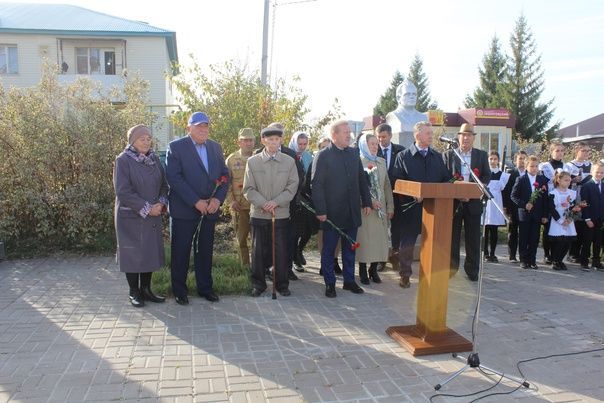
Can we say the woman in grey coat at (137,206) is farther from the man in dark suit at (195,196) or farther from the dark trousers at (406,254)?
the dark trousers at (406,254)

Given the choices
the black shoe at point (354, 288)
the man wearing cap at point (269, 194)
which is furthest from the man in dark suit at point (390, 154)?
the man wearing cap at point (269, 194)

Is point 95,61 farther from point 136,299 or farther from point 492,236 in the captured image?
point 492,236

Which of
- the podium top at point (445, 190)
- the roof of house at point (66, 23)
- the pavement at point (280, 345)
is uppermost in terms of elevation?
the roof of house at point (66, 23)

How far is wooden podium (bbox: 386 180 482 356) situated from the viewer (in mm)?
3930

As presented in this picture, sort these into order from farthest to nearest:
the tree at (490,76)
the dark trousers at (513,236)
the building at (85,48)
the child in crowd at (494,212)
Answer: the tree at (490,76) → the building at (85,48) → the dark trousers at (513,236) → the child in crowd at (494,212)

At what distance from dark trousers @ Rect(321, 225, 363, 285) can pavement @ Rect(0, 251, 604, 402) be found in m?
0.28

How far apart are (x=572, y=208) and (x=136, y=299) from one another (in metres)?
6.14

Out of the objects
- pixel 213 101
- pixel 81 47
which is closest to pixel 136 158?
pixel 213 101

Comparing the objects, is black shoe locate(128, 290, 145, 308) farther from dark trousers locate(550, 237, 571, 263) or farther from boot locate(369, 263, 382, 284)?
dark trousers locate(550, 237, 571, 263)

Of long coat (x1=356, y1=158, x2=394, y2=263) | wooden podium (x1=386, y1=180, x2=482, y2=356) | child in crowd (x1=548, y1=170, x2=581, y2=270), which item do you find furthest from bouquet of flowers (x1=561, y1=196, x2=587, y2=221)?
wooden podium (x1=386, y1=180, x2=482, y2=356)

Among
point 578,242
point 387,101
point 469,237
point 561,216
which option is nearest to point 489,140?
point 387,101

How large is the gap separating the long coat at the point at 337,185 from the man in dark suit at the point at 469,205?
5.21 ft

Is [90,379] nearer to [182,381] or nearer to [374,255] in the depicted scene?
[182,381]

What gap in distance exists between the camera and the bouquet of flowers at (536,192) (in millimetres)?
7051
